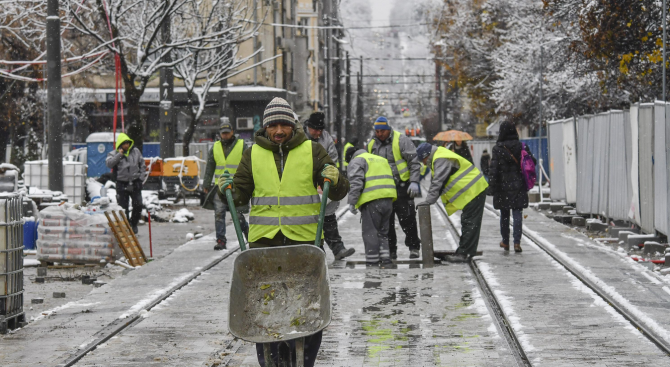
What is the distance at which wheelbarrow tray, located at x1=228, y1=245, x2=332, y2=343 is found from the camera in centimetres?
585

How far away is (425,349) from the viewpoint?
7820 mm

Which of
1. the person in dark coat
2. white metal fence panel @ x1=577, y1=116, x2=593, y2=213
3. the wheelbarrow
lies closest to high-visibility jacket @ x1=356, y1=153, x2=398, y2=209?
the person in dark coat

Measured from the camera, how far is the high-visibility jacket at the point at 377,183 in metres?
12.5

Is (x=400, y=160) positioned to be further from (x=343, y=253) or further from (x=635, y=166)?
(x=635, y=166)

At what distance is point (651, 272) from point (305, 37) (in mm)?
57526

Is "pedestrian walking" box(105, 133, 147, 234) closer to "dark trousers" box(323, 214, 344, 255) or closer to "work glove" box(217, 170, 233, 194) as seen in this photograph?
"dark trousers" box(323, 214, 344, 255)

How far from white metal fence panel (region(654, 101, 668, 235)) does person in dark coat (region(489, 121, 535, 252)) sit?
1.76 meters

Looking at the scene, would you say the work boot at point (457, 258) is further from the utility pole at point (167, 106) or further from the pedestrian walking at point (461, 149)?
the utility pole at point (167, 106)

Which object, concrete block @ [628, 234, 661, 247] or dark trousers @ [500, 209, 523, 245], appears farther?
concrete block @ [628, 234, 661, 247]

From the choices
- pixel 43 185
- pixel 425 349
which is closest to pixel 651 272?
pixel 425 349

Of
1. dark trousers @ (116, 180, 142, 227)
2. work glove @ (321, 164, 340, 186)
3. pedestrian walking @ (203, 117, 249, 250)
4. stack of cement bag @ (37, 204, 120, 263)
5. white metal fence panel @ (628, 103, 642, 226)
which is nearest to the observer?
work glove @ (321, 164, 340, 186)

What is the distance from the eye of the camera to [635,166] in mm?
15953

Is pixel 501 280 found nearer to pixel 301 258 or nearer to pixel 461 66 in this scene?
pixel 301 258

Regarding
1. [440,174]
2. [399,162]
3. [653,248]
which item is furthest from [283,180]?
[653,248]
